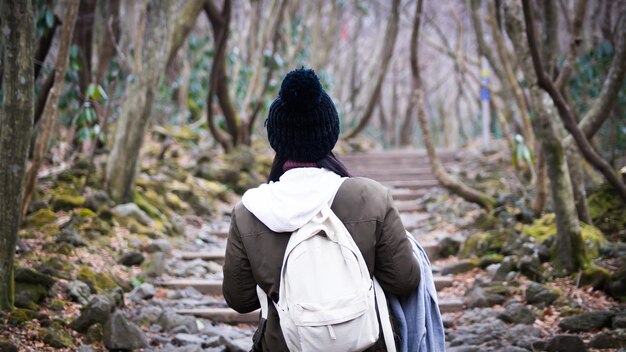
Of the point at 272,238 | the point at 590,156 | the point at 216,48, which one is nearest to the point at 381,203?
the point at 272,238

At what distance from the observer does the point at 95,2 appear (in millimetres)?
10383

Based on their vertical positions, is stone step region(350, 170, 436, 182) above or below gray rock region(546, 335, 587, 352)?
above

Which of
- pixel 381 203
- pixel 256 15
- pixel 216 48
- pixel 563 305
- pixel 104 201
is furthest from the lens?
pixel 256 15

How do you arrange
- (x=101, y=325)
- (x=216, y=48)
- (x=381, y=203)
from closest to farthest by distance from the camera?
(x=381, y=203), (x=101, y=325), (x=216, y=48)

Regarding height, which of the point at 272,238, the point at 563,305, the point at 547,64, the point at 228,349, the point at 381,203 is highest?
the point at 547,64

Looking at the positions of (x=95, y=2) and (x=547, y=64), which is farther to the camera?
(x=95, y=2)

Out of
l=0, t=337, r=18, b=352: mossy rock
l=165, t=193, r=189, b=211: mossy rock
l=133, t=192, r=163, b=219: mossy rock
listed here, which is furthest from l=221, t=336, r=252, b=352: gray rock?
l=165, t=193, r=189, b=211: mossy rock

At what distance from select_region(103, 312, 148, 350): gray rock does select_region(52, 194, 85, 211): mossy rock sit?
327 cm

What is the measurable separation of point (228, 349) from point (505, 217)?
4.37 m

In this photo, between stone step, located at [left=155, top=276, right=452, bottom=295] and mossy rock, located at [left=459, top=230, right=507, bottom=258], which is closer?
stone step, located at [left=155, top=276, right=452, bottom=295]

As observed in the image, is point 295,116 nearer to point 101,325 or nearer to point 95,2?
point 101,325

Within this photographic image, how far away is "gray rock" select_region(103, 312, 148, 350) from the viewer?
15.8ft

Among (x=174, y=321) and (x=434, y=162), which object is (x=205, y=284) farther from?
(x=434, y=162)

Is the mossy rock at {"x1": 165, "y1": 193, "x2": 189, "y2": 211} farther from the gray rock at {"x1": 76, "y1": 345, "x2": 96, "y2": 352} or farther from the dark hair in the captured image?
the dark hair
